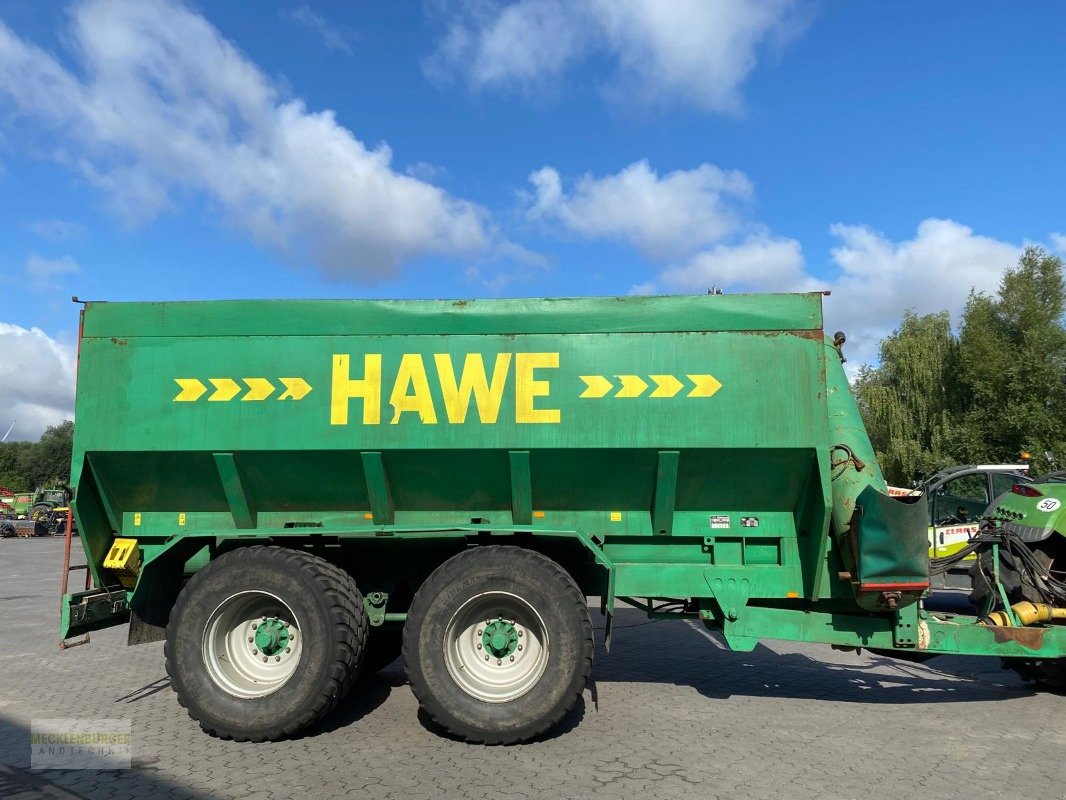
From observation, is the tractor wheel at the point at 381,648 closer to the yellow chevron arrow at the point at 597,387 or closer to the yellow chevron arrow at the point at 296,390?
the yellow chevron arrow at the point at 296,390

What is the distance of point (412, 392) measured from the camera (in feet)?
16.7

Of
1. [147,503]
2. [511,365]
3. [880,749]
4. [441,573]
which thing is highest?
A: [511,365]

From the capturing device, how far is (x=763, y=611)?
5.16 m

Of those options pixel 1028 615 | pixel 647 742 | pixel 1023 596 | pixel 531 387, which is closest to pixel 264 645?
pixel 531 387

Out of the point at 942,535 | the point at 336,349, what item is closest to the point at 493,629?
the point at 336,349

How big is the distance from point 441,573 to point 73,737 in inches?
115

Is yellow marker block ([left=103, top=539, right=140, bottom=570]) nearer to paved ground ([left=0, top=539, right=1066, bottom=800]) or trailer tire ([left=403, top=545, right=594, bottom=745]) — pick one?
paved ground ([left=0, top=539, right=1066, bottom=800])

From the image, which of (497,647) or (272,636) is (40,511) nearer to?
(272,636)

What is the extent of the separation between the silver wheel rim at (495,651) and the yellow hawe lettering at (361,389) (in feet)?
5.12

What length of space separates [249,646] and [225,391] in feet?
6.35

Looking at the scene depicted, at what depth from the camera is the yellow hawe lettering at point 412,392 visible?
5078 millimetres

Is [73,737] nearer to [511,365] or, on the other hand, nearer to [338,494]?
[338,494]

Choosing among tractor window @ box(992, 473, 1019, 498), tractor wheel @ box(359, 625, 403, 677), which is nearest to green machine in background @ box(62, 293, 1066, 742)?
tractor wheel @ box(359, 625, 403, 677)

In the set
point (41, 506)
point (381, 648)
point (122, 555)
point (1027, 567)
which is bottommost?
point (381, 648)
